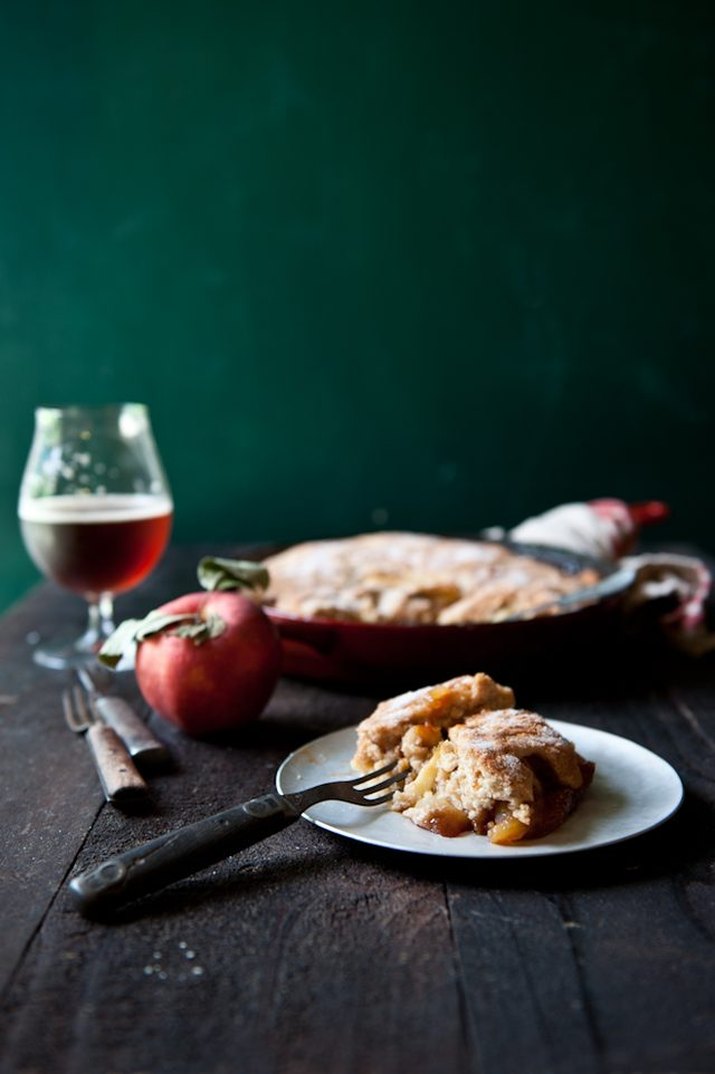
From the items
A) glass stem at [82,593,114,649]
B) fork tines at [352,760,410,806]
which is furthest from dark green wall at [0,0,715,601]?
fork tines at [352,760,410,806]

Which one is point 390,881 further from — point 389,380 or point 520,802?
point 389,380

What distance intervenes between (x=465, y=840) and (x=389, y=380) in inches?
86.2

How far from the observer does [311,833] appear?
92 cm

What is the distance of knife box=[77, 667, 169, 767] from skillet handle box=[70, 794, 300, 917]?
27 centimetres

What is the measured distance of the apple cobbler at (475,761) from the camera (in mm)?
856

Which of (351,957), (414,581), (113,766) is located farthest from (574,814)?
(414,581)

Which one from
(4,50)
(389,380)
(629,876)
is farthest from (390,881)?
(4,50)

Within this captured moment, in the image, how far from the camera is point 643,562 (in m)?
1.75

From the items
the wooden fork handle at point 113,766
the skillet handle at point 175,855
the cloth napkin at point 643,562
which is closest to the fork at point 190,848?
the skillet handle at point 175,855

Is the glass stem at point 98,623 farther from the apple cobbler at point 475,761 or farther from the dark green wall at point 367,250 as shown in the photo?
the dark green wall at point 367,250

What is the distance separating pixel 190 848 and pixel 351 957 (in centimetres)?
15

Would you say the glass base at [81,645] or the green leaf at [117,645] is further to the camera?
the glass base at [81,645]

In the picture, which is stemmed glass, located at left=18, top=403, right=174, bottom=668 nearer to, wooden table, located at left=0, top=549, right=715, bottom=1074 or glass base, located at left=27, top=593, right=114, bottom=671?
glass base, located at left=27, top=593, right=114, bottom=671

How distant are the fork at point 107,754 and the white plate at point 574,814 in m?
0.16
